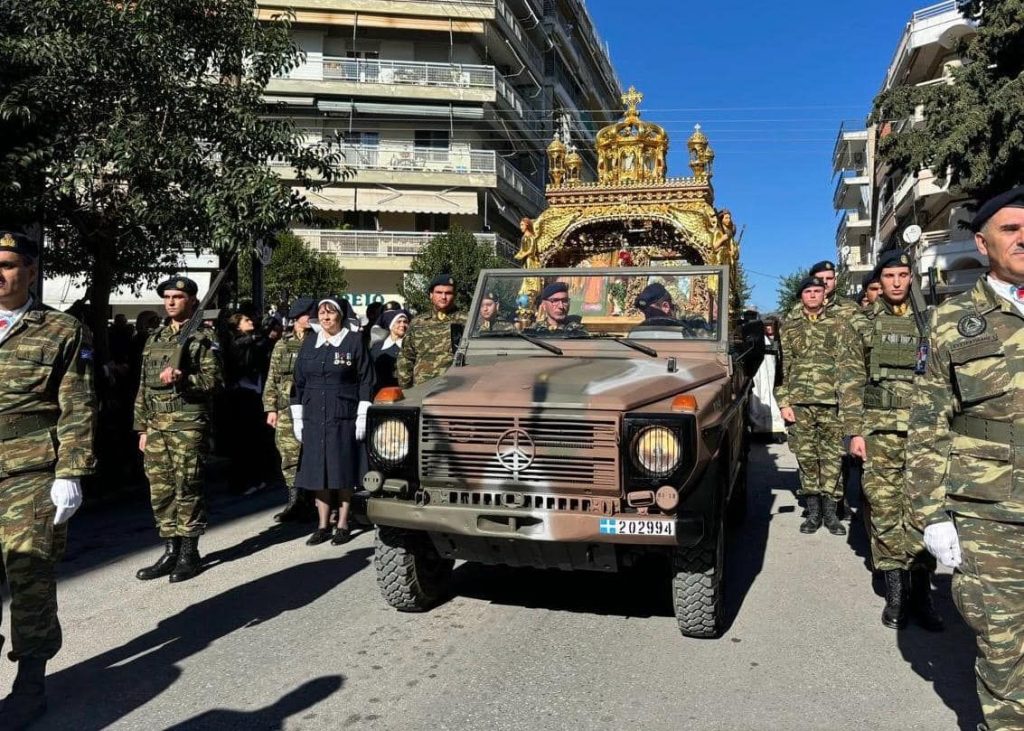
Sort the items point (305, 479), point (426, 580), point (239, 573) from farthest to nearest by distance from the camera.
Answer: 1. point (305, 479)
2. point (239, 573)
3. point (426, 580)

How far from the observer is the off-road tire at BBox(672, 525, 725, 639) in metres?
3.84

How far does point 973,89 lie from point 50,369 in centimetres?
1685

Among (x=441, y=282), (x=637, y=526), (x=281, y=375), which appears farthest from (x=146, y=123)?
(x=637, y=526)

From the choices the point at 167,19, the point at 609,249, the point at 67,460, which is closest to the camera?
the point at 67,460

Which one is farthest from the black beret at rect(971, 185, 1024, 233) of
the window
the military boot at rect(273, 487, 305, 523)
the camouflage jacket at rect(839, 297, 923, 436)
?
the window

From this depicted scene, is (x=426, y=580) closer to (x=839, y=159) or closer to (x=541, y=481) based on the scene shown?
(x=541, y=481)

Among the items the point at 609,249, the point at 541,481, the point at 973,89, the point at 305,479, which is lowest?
the point at 305,479

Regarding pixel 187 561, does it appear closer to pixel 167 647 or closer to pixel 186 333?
pixel 167 647

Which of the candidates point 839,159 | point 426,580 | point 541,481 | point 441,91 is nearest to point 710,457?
point 541,481

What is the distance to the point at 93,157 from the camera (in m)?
6.78

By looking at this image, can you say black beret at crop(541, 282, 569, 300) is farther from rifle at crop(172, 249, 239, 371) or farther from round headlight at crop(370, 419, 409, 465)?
rifle at crop(172, 249, 239, 371)

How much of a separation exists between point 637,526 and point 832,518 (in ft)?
11.7

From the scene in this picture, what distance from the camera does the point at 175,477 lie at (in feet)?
17.0

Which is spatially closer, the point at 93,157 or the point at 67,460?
the point at 67,460
